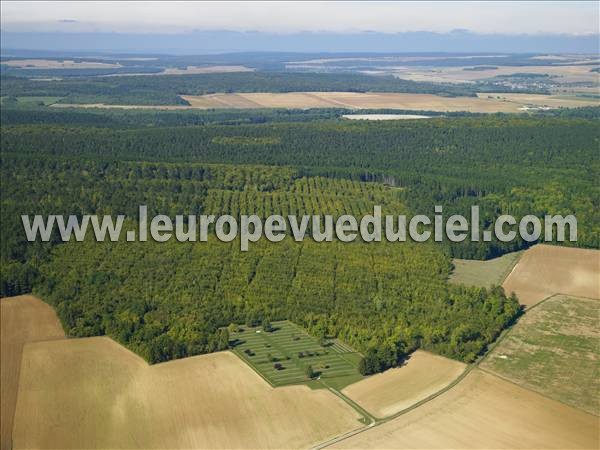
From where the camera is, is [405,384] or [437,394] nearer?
[437,394]

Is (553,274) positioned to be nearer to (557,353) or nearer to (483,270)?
(483,270)

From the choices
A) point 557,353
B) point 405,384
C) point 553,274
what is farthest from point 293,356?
point 553,274

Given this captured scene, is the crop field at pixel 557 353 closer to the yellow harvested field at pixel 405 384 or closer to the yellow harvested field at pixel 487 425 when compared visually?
the yellow harvested field at pixel 487 425

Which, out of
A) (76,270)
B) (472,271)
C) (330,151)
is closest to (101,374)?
(76,270)

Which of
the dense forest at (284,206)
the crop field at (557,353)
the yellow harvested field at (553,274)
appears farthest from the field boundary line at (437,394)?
the yellow harvested field at (553,274)

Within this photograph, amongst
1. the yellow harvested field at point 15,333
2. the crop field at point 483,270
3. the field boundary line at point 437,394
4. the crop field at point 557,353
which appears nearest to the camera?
the field boundary line at point 437,394

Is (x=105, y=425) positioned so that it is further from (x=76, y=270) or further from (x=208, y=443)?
(x=76, y=270)
